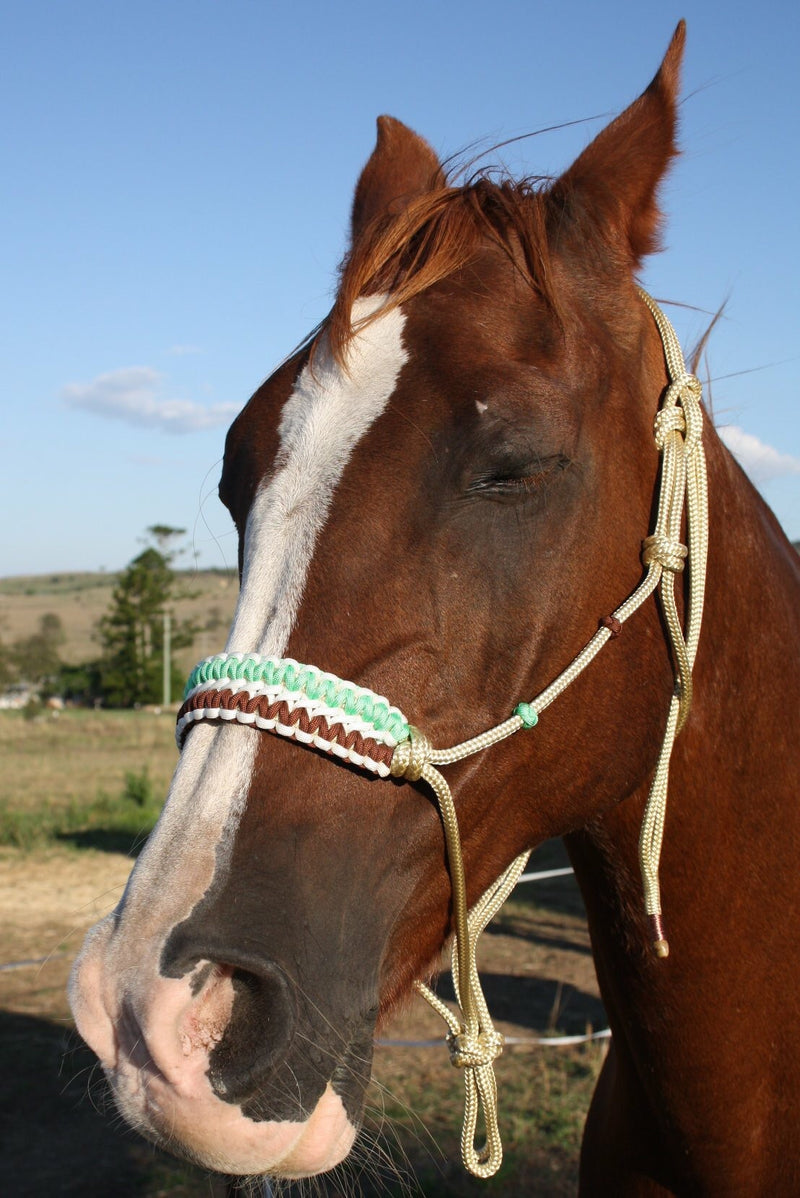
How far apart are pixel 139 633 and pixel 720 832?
131 ft

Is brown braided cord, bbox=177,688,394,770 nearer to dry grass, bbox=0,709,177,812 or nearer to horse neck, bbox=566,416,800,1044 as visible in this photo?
horse neck, bbox=566,416,800,1044

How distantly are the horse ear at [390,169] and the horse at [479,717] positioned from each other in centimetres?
31

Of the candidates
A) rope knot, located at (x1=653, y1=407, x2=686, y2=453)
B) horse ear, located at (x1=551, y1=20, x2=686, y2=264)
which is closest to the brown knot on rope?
rope knot, located at (x1=653, y1=407, x2=686, y2=453)

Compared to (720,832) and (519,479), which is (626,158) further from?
(720,832)

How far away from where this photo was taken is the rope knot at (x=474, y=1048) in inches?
60.2

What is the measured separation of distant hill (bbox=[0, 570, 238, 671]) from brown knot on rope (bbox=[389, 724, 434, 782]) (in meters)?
38.1

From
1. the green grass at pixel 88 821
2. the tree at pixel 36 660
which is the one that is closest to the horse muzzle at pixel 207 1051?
the green grass at pixel 88 821

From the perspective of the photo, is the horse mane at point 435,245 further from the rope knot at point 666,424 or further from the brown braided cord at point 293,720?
the brown braided cord at point 293,720

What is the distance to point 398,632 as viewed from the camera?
1373 mm

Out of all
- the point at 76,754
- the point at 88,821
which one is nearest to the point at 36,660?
the point at 76,754

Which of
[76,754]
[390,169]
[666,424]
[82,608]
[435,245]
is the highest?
[390,169]

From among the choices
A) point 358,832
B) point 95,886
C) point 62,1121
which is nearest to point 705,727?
point 358,832

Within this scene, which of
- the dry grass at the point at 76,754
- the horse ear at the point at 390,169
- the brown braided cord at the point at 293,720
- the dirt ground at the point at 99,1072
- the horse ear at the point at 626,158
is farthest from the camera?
the dry grass at the point at 76,754

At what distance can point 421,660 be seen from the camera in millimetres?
1388
